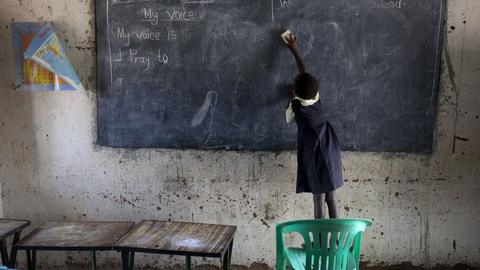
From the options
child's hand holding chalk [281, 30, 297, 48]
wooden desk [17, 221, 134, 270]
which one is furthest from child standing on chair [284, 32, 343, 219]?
wooden desk [17, 221, 134, 270]

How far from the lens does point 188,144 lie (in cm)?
326

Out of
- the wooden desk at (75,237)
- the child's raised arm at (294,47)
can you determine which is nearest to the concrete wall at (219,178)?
the wooden desk at (75,237)

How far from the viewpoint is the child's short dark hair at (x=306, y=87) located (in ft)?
9.12

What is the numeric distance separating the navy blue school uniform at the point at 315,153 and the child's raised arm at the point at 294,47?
287 millimetres

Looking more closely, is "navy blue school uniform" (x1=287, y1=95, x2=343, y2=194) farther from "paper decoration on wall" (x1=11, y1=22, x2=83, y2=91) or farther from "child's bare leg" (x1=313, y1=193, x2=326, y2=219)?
"paper decoration on wall" (x1=11, y1=22, x2=83, y2=91)

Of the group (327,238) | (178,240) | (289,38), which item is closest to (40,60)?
(178,240)

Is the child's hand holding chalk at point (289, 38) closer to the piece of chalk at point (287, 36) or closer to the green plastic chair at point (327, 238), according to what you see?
the piece of chalk at point (287, 36)

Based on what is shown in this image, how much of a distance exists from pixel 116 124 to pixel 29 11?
1.03m

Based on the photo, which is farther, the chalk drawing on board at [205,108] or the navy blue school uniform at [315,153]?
the chalk drawing on board at [205,108]

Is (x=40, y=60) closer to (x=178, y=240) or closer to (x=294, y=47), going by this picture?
(x=178, y=240)

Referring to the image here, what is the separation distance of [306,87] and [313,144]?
1.21ft

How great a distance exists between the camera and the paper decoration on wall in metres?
3.15

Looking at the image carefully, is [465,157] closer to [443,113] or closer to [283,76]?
[443,113]

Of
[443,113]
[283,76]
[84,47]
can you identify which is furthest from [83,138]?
[443,113]
